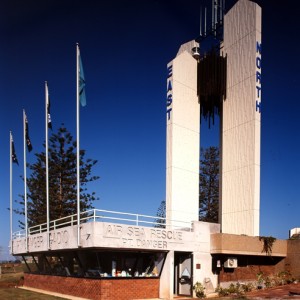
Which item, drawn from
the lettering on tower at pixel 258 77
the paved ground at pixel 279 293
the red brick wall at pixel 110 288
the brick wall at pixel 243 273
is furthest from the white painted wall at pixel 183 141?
the paved ground at pixel 279 293

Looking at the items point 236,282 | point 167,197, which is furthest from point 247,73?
point 236,282

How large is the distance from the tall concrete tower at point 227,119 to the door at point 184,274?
4.56 m

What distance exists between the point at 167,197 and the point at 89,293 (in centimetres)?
980

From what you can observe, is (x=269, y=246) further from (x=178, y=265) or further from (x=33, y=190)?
(x=33, y=190)

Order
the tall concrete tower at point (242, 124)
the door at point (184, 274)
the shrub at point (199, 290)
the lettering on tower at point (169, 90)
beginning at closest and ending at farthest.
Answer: the shrub at point (199, 290) → the door at point (184, 274) → the tall concrete tower at point (242, 124) → the lettering on tower at point (169, 90)

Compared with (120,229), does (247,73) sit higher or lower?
higher

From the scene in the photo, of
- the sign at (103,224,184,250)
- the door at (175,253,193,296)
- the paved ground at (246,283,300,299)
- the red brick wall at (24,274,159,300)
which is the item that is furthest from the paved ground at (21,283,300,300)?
the sign at (103,224,184,250)

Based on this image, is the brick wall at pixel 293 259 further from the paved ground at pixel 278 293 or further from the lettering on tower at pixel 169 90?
the lettering on tower at pixel 169 90

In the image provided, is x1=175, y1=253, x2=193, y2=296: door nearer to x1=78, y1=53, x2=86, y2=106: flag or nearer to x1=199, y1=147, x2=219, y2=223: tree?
x1=78, y1=53, x2=86, y2=106: flag

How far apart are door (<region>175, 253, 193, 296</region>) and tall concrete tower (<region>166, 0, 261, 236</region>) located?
15.0 feet

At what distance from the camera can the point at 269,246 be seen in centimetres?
2920

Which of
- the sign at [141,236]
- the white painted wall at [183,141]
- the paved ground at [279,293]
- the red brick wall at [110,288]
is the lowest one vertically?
the paved ground at [279,293]

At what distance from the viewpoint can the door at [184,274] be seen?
82.3ft

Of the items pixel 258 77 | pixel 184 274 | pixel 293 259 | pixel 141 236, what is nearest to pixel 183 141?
pixel 258 77
